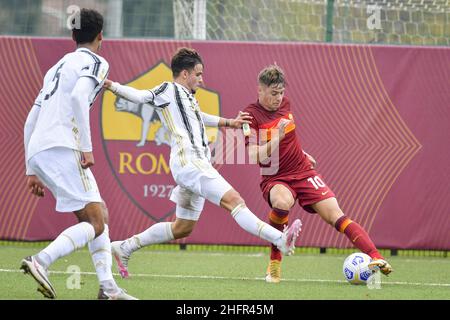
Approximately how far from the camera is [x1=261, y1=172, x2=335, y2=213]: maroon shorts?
778cm

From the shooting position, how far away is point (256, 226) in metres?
6.86

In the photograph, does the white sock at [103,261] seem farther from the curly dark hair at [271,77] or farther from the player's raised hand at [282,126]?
the curly dark hair at [271,77]

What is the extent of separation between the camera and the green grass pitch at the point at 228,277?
21.9 ft

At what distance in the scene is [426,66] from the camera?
10.3 meters

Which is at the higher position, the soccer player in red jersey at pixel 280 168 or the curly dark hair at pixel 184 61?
the curly dark hair at pixel 184 61

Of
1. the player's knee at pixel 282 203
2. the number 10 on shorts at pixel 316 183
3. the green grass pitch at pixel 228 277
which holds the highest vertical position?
the number 10 on shorts at pixel 316 183

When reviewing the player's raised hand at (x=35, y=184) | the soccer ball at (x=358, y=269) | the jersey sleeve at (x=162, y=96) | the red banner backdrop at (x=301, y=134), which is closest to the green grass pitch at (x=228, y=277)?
the soccer ball at (x=358, y=269)

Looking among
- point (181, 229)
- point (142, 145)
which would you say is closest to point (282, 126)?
point (181, 229)

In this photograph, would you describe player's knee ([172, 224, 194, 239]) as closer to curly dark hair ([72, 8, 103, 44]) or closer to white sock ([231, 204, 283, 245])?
white sock ([231, 204, 283, 245])

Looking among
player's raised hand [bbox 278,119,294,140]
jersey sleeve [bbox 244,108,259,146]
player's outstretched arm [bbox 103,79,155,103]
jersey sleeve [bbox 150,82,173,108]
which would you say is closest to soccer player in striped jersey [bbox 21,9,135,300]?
player's outstretched arm [bbox 103,79,155,103]

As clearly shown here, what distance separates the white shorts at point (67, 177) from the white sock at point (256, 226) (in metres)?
1.39

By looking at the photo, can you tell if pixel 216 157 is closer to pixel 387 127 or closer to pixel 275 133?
pixel 387 127
